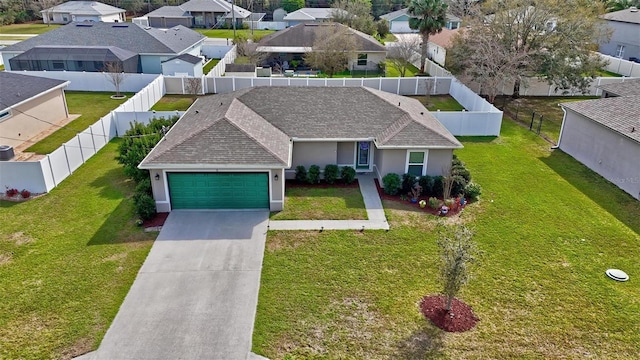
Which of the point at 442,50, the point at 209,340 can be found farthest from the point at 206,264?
the point at 442,50

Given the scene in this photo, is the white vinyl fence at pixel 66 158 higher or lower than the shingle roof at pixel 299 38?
lower

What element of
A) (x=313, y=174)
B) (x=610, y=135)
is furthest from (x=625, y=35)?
(x=313, y=174)

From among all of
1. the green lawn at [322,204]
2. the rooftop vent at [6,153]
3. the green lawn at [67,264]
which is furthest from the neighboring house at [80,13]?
the green lawn at [322,204]

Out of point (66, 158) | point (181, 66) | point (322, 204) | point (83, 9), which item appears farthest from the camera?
point (83, 9)

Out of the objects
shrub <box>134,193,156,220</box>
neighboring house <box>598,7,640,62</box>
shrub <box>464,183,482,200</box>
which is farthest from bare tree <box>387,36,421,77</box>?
shrub <box>134,193,156,220</box>

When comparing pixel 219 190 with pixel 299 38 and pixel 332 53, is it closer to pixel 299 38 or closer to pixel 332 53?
pixel 332 53

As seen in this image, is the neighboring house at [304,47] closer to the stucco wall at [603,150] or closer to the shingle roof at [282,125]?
the shingle roof at [282,125]

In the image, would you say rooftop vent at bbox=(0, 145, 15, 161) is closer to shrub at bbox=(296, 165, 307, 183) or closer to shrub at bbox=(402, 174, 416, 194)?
shrub at bbox=(296, 165, 307, 183)
